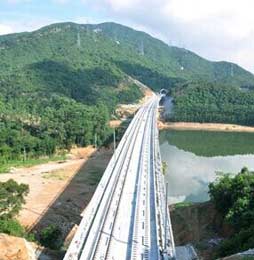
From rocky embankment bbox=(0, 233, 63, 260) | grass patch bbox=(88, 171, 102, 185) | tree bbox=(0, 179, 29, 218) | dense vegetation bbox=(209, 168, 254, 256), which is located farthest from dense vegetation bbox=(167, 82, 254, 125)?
rocky embankment bbox=(0, 233, 63, 260)

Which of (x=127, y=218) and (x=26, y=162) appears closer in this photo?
(x=127, y=218)

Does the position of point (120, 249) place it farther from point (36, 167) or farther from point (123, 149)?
point (36, 167)

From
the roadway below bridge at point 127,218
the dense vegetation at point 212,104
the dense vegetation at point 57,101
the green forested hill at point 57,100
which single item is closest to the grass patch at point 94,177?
the roadway below bridge at point 127,218

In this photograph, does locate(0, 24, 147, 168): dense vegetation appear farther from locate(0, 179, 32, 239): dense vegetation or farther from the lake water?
locate(0, 179, 32, 239): dense vegetation

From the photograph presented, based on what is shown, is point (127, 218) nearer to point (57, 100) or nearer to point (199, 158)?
point (199, 158)

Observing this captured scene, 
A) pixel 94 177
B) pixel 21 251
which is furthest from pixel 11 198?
pixel 94 177

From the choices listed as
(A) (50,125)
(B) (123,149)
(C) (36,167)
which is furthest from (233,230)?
(A) (50,125)

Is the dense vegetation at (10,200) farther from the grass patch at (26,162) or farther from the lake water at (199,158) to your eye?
the grass patch at (26,162)
